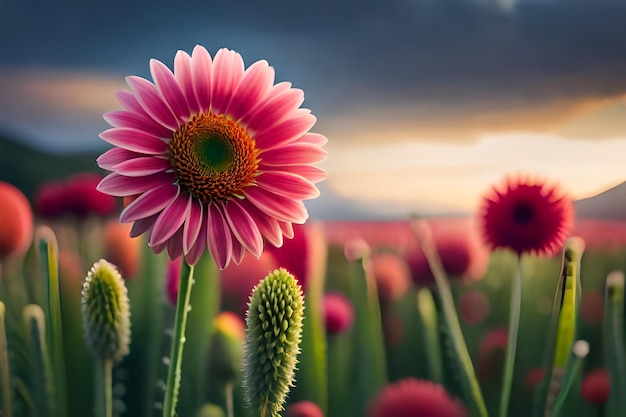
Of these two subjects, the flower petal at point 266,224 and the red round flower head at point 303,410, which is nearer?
the flower petal at point 266,224

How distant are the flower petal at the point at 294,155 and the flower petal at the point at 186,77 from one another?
0.08 metres

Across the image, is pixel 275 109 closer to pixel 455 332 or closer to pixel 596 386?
pixel 455 332

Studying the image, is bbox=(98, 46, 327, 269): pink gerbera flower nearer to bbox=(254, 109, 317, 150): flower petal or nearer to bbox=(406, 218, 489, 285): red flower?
bbox=(254, 109, 317, 150): flower petal

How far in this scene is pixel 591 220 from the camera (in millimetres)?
823

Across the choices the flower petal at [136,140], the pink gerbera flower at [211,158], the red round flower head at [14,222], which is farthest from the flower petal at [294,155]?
the red round flower head at [14,222]

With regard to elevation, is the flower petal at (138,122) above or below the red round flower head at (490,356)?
above

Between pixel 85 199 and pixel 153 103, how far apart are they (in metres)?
0.18

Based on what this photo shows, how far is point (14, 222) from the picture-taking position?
845 mm

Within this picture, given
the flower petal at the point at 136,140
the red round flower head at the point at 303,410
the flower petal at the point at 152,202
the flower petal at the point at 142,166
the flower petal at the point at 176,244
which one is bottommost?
the red round flower head at the point at 303,410

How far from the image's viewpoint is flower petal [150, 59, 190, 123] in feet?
2.37

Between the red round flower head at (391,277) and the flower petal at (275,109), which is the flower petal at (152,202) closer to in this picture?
the flower petal at (275,109)

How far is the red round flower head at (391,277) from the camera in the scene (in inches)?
32.7

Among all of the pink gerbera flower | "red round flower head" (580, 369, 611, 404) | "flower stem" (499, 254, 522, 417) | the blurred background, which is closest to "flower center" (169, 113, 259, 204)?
the pink gerbera flower

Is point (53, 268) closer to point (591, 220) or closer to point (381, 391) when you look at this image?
point (381, 391)
